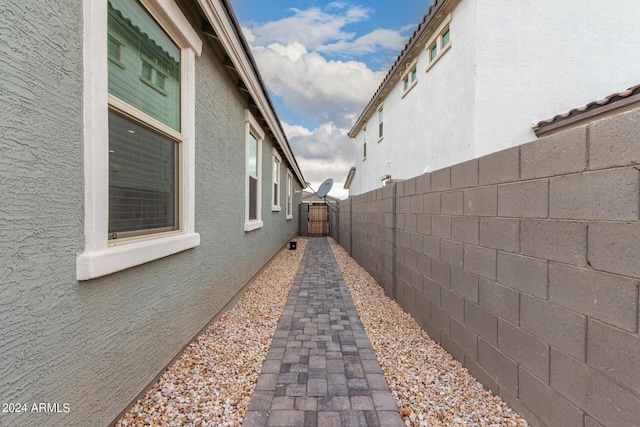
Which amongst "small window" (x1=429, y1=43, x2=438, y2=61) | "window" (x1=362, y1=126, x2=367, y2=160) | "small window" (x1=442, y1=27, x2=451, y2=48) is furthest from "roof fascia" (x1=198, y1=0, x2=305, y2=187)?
"window" (x1=362, y1=126, x2=367, y2=160)

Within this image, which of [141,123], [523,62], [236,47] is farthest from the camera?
[523,62]

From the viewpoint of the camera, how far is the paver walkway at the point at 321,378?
195 cm

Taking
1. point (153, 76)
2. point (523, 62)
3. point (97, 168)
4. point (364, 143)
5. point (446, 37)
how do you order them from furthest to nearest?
point (364, 143), point (446, 37), point (523, 62), point (153, 76), point (97, 168)

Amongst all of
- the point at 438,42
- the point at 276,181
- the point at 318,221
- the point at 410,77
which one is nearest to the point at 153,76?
the point at 438,42

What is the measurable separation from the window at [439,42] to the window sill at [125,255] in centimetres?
634

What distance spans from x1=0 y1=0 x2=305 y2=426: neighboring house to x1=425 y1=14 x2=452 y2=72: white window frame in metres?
4.65

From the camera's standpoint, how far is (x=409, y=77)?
8.20 metres

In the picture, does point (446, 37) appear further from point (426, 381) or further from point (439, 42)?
point (426, 381)

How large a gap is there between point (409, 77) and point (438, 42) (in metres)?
1.90

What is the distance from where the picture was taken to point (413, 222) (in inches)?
154

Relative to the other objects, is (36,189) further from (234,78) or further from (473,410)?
(234,78)

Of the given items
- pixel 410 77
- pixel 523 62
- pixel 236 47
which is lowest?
pixel 236 47

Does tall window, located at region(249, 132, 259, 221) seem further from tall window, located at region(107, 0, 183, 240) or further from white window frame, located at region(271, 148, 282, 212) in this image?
tall window, located at region(107, 0, 183, 240)

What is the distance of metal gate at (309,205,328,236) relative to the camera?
1677 cm
